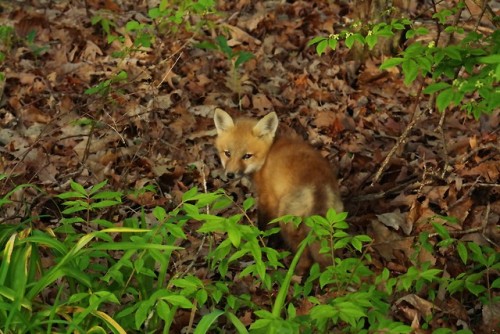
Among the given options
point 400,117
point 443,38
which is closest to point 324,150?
point 400,117

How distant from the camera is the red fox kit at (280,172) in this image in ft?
17.2

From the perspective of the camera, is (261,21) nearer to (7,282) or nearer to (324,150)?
(324,150)

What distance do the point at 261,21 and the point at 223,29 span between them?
80 centimetres

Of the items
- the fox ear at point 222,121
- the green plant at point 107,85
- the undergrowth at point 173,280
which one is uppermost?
the undergrowth at point 173,280

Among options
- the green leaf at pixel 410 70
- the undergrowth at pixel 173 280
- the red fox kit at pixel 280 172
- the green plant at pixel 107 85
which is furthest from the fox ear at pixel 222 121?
the green leaf at pixel 410 70

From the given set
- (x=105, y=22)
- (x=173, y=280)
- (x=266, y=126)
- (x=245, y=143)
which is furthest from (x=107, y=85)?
(x=105, y=22)

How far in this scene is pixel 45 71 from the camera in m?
8.88

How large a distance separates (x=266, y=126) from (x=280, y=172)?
0.79 m

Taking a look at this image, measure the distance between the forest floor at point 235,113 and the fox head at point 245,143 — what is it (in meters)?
0.37

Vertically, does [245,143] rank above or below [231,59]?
above

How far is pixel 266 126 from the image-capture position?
647cm

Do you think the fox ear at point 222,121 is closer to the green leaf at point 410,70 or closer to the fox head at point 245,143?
the fox head at point 245,143

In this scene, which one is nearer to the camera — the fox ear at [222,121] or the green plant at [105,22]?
the fox ear at [222,121]

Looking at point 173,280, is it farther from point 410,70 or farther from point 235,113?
point 235,113
